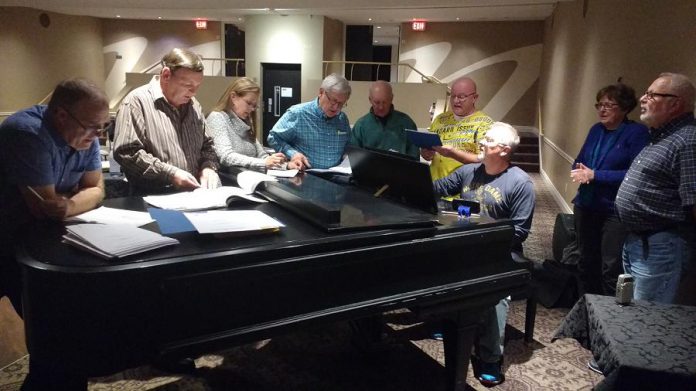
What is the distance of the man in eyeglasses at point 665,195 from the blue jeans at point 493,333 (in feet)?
2.23

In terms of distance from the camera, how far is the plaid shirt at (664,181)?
2.07m

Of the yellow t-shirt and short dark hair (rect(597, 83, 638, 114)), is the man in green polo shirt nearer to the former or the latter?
the yellow t-shirt

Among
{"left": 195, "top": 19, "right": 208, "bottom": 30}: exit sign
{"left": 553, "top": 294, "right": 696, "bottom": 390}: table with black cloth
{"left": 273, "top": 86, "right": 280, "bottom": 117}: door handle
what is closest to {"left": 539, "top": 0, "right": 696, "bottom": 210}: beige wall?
{"left": 553, "top": 294, "right": 696, "bottom": 390}: table with black cloth

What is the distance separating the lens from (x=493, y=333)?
2.34 meters

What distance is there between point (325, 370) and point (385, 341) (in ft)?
1.44

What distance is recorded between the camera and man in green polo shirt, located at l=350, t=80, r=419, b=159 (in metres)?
3.26

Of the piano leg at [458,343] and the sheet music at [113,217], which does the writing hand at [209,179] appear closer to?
the sheet music at [113,217]

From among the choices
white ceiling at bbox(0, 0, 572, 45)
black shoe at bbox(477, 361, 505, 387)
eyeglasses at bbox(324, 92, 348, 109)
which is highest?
white ceiling at bbox(0, 0, 572, 45)

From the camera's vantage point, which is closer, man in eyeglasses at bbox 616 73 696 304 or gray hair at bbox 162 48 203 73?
gray hair at bbox 162 48 203 73

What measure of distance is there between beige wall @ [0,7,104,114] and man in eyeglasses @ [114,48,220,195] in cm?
1098

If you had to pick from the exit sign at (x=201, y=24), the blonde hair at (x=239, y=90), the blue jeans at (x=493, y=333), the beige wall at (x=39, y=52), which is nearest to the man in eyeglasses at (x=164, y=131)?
the blonde hair at (x=239, y=90)

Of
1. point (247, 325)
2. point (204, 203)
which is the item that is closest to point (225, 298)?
point (247, 325)

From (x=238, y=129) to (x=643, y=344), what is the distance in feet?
7.05

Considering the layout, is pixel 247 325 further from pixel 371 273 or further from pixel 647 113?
pixel 647 113
